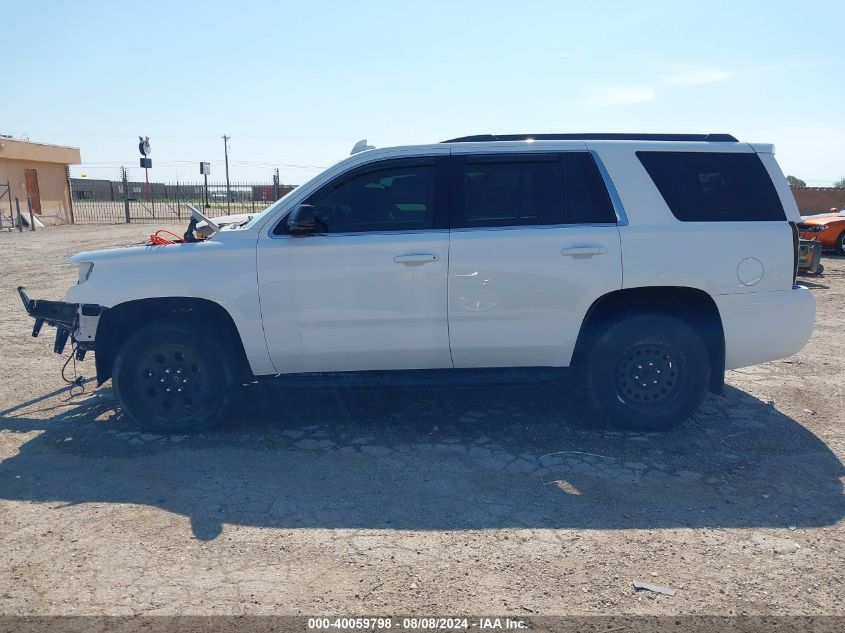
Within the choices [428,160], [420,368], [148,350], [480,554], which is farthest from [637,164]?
[148,350]

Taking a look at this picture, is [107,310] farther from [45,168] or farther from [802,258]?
[45,168]

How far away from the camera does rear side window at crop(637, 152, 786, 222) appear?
4883 mm

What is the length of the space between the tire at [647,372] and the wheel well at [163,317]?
2.60 metres

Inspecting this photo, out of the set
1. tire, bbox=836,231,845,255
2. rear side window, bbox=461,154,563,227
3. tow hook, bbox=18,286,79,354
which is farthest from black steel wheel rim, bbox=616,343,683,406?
tire, bbox=836,231,845,255

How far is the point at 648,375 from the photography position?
Answer: 5008 mm

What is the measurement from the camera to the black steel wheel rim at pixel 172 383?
495 centimetres

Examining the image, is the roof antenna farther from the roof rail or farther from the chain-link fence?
the chain-link fence

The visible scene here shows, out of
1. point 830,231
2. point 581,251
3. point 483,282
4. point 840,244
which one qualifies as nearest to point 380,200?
point 483,282

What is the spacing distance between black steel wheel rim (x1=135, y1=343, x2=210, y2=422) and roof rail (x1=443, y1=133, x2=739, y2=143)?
253 cm

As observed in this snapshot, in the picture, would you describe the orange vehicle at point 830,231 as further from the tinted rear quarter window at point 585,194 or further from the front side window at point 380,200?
the front side window at point 380,200

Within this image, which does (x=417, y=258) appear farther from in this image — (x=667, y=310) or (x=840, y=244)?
(x=840, y=244)

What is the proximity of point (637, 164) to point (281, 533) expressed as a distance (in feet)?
11.4

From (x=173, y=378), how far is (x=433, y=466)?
2.03 m

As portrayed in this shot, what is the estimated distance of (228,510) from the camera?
3889 mm
